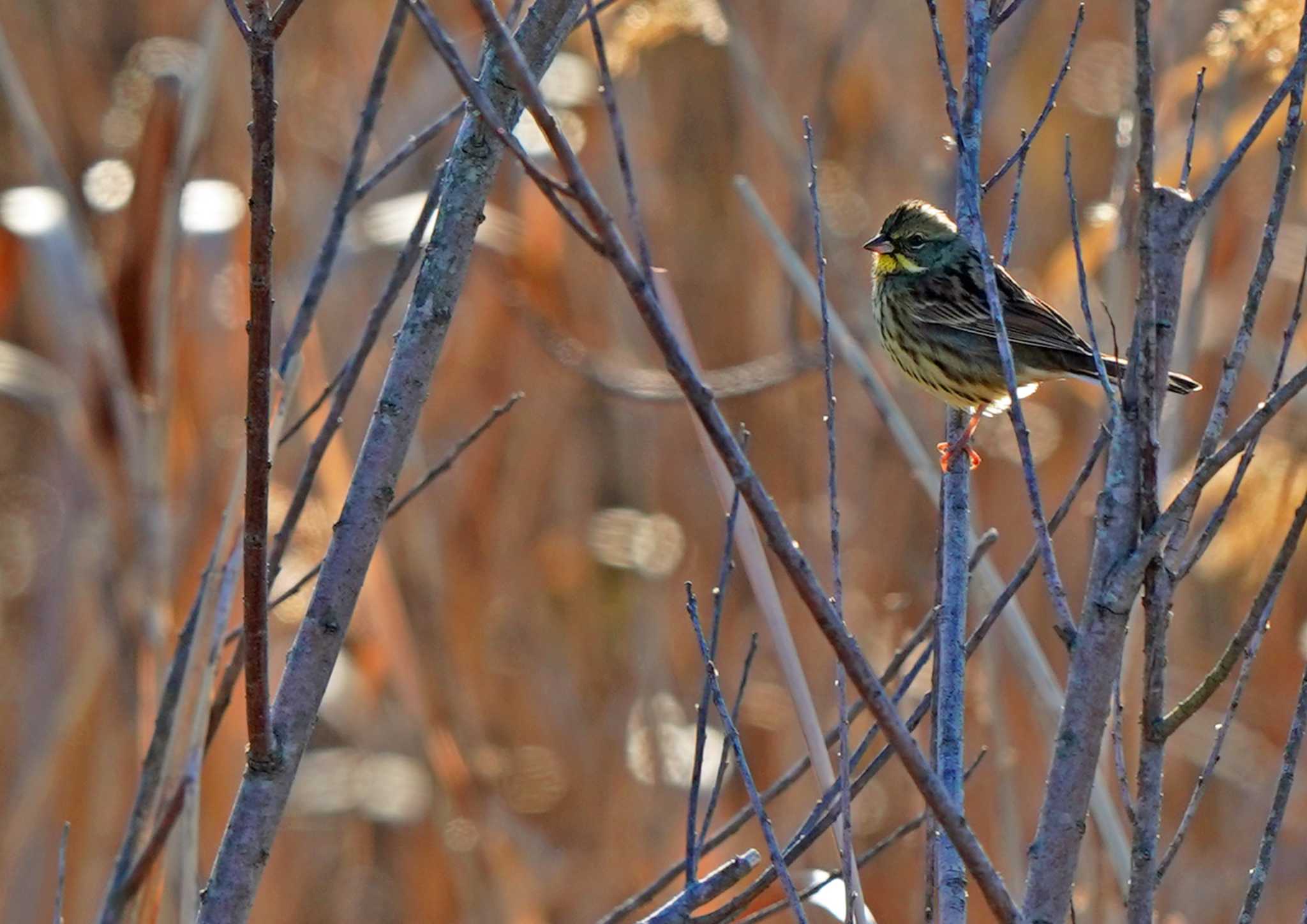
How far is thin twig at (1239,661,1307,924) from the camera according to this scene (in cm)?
118

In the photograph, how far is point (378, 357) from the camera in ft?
11.5

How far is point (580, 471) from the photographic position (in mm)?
3963

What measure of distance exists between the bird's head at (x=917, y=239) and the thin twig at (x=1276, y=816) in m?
1.93

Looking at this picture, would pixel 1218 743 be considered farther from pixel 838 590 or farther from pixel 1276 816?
pixel 838 590

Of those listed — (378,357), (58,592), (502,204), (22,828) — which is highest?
(502,204)

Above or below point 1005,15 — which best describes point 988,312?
above

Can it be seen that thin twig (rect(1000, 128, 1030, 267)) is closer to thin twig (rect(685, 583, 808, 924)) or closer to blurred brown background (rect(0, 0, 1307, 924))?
thin twig (rect(685, 583, 808, 924))

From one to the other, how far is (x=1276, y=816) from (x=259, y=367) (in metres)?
0.90

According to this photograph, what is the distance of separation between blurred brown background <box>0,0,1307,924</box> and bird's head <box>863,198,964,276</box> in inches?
9.1

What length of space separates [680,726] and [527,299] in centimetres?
109

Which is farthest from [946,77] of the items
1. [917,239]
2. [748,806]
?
[917,239]

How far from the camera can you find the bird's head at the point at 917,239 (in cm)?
307

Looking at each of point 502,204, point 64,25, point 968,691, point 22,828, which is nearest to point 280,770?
point 22,828

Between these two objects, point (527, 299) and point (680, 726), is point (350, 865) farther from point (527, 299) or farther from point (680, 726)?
point (527, 299)
